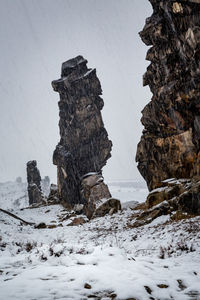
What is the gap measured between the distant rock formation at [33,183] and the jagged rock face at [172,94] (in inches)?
1502

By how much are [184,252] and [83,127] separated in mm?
34469

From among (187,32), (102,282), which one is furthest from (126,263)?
(187,32)

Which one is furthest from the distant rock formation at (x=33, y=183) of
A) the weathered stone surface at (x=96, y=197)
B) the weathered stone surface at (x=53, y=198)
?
the weathered stone surface at (x=96, y=197)

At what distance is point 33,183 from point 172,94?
1834 inches

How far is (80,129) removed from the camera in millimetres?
39375

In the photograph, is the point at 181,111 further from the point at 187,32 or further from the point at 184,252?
the point at 184,252

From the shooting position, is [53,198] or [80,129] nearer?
[80,129]

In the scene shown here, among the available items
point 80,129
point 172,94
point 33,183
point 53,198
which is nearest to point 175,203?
point 172,94

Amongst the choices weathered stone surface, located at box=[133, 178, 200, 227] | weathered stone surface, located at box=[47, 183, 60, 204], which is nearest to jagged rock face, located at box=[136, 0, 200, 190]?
weathered stone surface, located at box=[133, 178, 200, 227]

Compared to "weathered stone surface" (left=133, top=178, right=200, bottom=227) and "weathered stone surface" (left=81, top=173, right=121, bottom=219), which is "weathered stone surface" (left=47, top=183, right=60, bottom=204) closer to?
"weathered stone surface" (left=81, top=173, right=121, bottom=219)

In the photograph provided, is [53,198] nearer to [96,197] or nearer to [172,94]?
[96,197]

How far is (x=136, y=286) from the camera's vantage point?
124 inches

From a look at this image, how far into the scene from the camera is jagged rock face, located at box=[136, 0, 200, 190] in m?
17.1

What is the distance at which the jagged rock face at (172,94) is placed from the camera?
1706 centimetres
